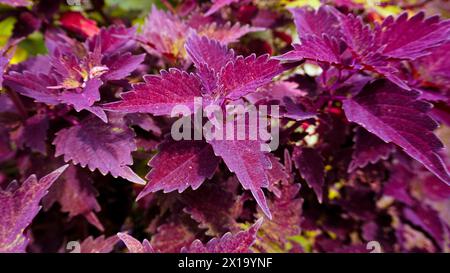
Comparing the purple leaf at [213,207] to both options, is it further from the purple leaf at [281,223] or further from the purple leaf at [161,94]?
the purple leaf at [161,94]

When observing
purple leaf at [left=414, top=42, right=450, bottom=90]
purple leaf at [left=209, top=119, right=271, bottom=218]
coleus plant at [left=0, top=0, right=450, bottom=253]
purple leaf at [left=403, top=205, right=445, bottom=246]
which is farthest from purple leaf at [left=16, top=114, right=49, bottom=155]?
purple leaf at [left=403, top=205, right=445, bottom=246]

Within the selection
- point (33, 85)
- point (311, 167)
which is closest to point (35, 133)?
point (33, 85)

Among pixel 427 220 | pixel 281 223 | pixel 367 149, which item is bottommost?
pixel 427 220

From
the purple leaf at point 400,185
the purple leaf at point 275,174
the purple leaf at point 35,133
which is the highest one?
the purple leaf at point 35,133

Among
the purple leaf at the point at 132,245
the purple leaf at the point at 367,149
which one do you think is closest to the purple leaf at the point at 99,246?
the purple leaf at the point at 132,245

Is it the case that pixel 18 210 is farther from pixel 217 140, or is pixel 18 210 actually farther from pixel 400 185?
pixel 400 185
